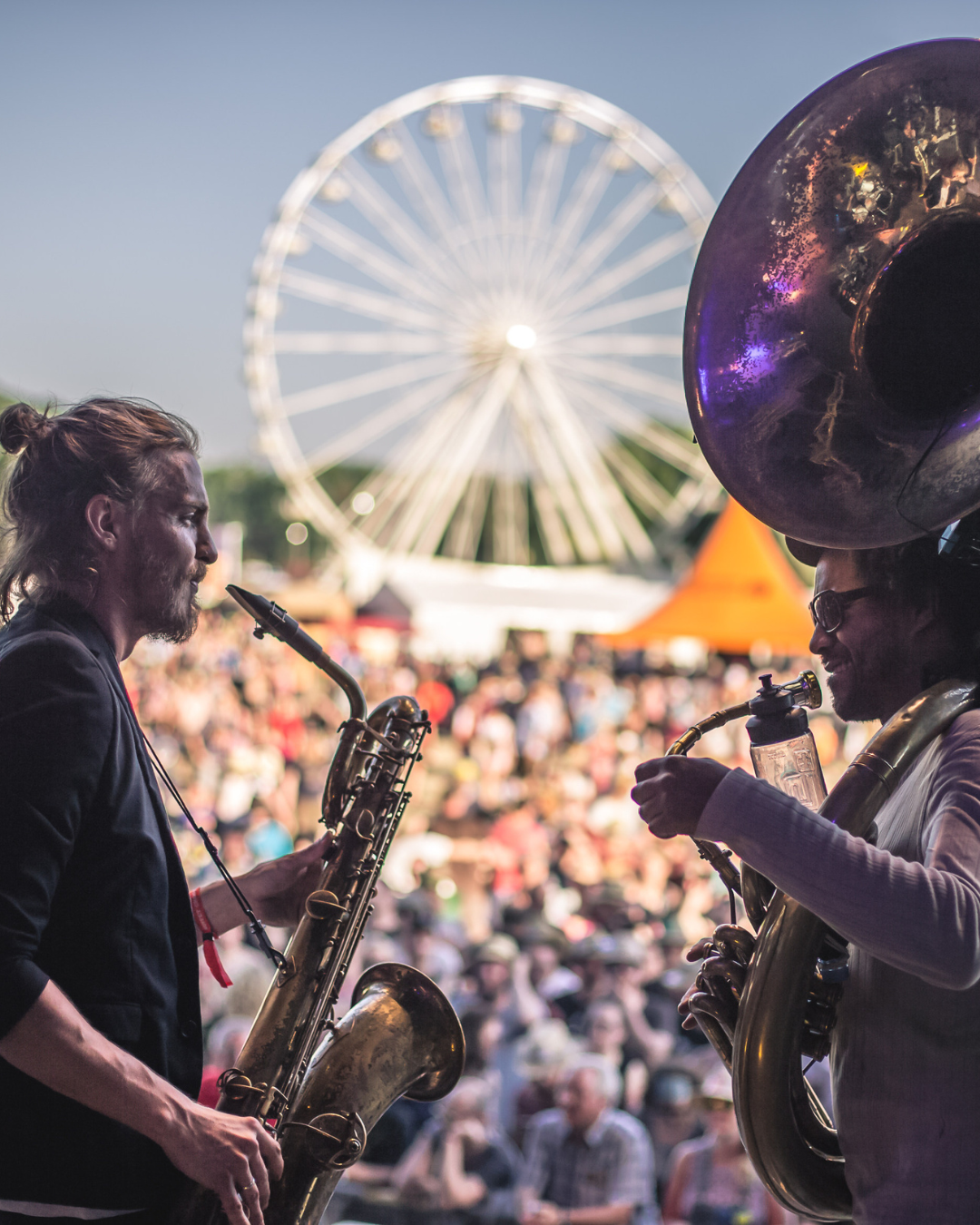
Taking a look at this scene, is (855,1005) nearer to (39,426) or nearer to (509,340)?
(39,426)

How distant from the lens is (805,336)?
1.80 meters

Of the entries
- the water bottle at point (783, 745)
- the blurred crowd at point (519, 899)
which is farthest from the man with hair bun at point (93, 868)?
the water bottle at point (783, 745)

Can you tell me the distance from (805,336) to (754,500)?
0.86 feet

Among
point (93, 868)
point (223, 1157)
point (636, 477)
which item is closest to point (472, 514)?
point (636, 477)

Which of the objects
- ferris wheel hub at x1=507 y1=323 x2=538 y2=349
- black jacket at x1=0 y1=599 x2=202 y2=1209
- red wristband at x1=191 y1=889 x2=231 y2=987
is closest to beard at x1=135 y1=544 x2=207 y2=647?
black jacket at x1=0 y1=599 x2=202 y2=1209

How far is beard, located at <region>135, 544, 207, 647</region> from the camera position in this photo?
1.88 metres

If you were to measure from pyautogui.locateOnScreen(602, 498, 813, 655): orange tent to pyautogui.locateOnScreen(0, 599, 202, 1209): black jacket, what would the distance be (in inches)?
491

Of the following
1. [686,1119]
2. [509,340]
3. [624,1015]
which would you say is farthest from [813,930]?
[509,340]

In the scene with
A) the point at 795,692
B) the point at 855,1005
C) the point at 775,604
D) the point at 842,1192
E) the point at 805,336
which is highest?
the point at 775,604

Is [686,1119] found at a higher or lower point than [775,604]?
lower

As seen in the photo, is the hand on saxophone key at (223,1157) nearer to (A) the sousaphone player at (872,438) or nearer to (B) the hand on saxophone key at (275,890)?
(B) the hand on saxophone key at (275,890)

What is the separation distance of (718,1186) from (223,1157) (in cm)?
325

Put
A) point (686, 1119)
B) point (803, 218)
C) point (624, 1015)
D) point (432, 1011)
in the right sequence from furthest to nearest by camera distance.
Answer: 1. point (624, 1015)
2. point (686, 1119)
3. point (432, 1011)
4. point (803, 218)

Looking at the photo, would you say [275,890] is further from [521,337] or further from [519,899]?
[521,337]
